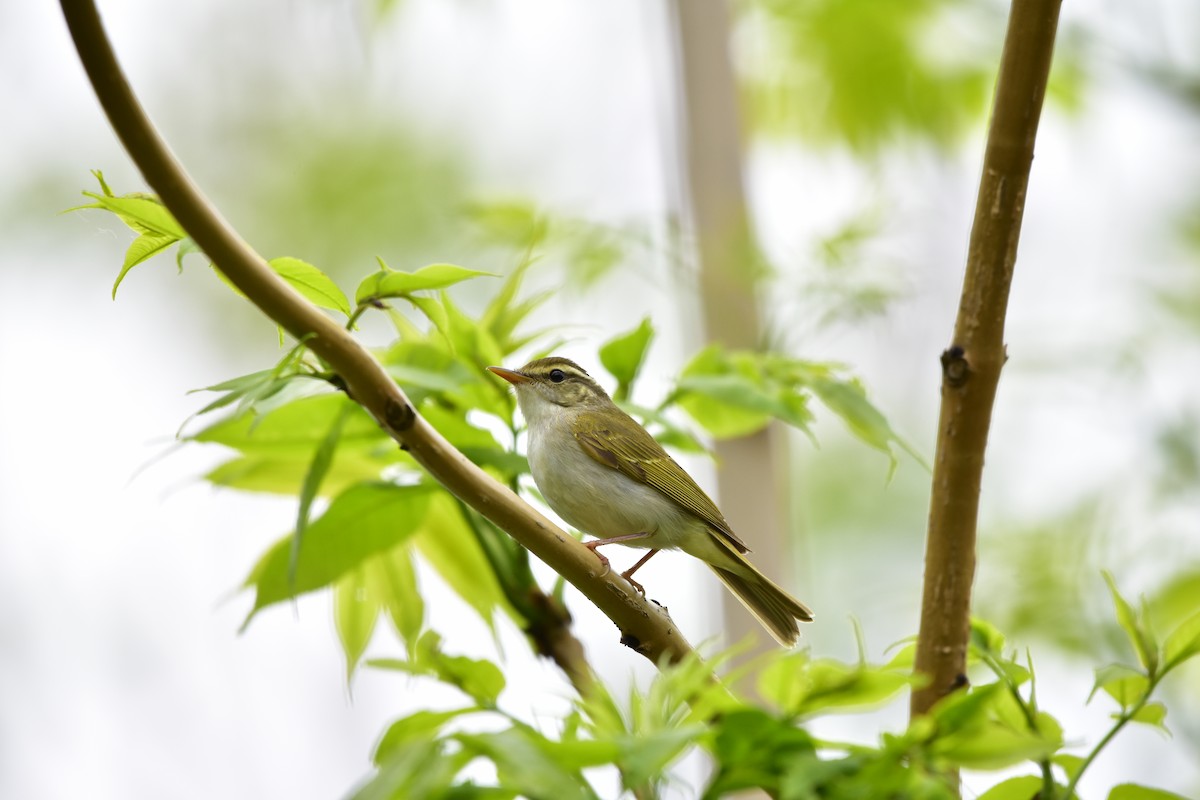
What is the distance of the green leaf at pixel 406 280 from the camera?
179 centimetres

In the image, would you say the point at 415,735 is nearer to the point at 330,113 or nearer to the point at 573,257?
the point at 573,257

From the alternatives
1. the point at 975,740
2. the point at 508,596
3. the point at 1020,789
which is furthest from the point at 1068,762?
the point at 508,596

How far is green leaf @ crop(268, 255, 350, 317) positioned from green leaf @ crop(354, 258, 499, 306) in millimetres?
63

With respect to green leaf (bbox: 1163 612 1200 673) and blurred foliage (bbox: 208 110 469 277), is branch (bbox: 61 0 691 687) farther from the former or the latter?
blurred foliage (bbox: 208 110 469 277)

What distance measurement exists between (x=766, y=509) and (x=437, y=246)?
354cm

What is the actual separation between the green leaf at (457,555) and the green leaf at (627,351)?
18.4 inches

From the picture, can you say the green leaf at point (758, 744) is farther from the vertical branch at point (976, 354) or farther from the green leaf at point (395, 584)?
the green leaf at point (395, 584)

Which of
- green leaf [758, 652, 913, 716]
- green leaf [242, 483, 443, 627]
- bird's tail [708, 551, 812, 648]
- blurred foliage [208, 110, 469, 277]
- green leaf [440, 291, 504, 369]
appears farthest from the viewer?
blurred foliage [208, 110, 469, 277]

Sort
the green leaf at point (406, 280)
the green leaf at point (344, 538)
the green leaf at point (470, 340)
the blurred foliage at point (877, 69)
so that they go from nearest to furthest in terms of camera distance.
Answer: the green leaf at point (406, 280), the green leaf at point (344, 538), the green leaf at point (470, 340), the blurred foliage at point (877, 69)

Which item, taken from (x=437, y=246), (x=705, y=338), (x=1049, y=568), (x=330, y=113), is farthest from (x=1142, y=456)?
(x=330, y=113)

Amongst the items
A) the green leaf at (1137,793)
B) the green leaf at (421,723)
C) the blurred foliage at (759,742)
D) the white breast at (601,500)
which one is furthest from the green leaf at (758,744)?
the white breast at (601,500)

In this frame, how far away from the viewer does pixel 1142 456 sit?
4.64 metres

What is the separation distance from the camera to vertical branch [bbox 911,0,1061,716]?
6.40 ft

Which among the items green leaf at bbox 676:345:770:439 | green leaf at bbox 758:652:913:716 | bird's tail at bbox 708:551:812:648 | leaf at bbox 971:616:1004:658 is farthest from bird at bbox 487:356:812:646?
green leaf at bbox 758:652:913:716
